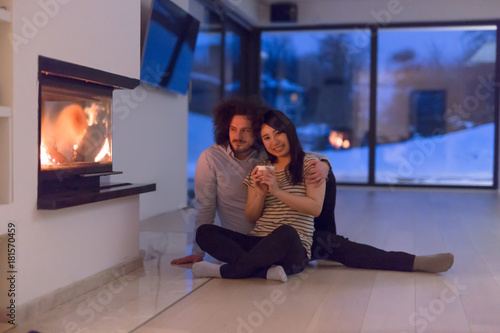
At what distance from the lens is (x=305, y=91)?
8.59 meters

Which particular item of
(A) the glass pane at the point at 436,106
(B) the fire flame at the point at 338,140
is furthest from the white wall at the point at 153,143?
(A) the glass pane at the point at 436,106

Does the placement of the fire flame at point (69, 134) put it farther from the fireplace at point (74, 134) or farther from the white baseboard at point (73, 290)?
the white baseboard at point (73, 290)

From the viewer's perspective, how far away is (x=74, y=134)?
2604 millimetres

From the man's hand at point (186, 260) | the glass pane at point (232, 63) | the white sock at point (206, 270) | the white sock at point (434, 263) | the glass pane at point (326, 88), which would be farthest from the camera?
the glass pane at point (326, 88)

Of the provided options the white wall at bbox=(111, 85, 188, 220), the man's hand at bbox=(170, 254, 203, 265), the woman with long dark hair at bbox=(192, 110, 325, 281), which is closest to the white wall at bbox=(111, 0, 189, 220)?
the white wall at bbox=(111, 85, 188, 220)

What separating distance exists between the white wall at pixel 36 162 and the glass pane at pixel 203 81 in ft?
9.83

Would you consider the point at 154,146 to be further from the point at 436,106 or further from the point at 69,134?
the point at 436,106

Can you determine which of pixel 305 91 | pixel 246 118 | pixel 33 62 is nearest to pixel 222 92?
pixel 305 91

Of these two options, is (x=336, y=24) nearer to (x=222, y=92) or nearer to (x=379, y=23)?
(x=379, y=23)

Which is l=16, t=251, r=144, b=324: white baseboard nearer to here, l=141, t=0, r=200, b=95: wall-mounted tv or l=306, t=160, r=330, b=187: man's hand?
l=306, t=160, r=330, b=187: man's hand

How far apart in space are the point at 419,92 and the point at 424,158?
0.89 metres

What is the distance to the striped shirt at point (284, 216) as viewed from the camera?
2895 mm

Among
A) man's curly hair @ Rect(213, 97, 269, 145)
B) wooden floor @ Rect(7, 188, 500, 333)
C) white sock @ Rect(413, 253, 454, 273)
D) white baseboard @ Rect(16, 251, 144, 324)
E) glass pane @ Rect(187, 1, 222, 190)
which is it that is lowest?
wooden floor @ Rect(7, 188, 500, 333)

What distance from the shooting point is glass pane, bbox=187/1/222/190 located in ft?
Answer: 19.7
